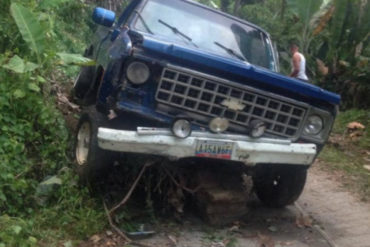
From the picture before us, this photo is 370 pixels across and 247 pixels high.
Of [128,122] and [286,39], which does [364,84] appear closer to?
[286,39]

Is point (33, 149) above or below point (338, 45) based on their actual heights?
below

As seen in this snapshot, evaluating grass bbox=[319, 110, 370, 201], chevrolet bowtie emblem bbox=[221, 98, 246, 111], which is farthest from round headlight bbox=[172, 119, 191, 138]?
grass bbox=[319, 110, 370, 201]

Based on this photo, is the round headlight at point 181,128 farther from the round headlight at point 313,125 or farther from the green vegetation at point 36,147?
the round headlight at point 313,125

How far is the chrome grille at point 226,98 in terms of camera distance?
4.66m

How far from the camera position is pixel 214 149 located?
463cm

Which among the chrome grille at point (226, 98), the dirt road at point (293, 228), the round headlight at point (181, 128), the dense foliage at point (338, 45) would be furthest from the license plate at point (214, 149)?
the dense foliage at point (338, 45)

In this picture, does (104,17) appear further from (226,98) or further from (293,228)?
(293,228)

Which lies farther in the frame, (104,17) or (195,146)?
(104,17)

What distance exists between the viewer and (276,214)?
19.5 ft

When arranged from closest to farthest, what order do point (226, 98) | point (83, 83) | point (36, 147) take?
point (226, 98), point (36, 147), point (83, 83)

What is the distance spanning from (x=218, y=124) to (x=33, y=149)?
1844 millimetres

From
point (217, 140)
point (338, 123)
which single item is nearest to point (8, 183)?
point (217, 140)

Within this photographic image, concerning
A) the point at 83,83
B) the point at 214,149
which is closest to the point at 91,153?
the point at 214,149

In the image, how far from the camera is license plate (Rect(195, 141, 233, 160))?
4582 mm
